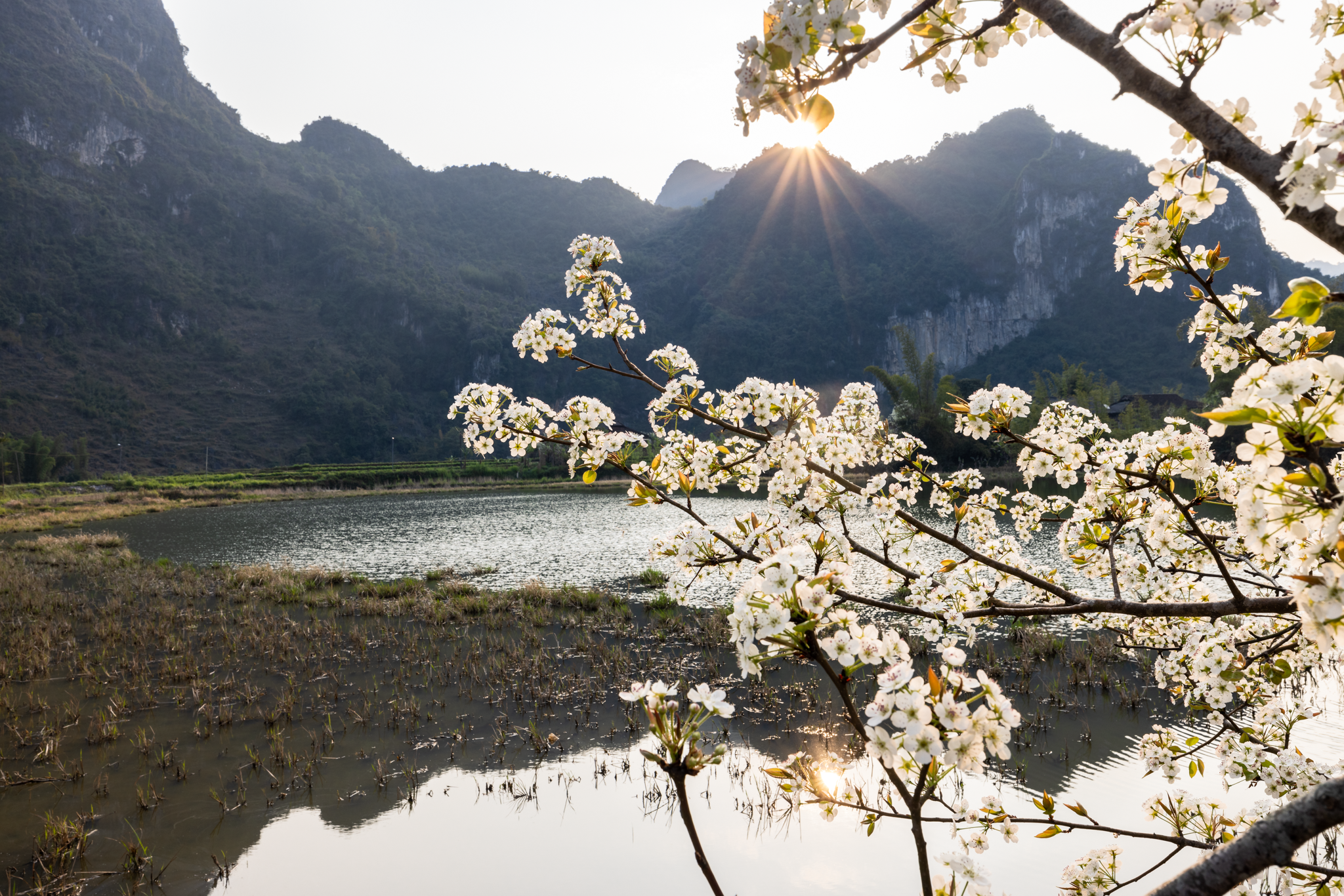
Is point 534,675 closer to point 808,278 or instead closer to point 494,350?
point 494,350

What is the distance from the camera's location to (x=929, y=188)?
171750 millimetres

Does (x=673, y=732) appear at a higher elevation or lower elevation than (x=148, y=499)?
higher

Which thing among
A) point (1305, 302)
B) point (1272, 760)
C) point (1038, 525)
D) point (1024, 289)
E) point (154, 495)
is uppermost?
point (1024, 289)

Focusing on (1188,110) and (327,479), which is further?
(327,479)

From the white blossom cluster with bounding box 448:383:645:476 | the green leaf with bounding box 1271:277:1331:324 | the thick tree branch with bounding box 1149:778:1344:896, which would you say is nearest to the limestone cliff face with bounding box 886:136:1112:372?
the white blossom cluster with bounding box 448:383:645:476

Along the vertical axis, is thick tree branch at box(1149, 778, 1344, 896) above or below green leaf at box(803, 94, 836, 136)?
below

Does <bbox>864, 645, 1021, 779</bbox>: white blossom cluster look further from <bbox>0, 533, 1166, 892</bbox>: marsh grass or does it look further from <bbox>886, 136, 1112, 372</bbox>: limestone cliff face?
<bbox>886, 136, 1112, 372</bbox>: limestone cliff face

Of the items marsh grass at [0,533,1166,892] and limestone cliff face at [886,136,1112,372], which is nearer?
marsh grass at [0,533,1166,892]

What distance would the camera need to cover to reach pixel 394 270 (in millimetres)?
159625

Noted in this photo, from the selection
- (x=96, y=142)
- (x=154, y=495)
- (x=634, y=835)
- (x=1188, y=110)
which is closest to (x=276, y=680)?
(x=634, y=835)

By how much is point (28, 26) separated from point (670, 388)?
731 ft

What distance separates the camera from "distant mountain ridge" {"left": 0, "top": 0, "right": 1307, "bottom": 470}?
115375 mm

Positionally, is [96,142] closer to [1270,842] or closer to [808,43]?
[808,43]

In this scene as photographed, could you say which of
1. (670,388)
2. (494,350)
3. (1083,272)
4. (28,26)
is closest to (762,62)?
(670,388)
